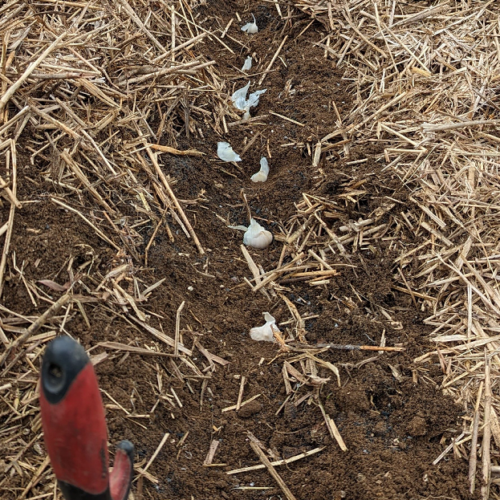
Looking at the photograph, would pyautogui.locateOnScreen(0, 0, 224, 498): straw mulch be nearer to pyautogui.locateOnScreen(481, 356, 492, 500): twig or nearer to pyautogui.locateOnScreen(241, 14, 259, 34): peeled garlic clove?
pyautogui.locateOnScreen(241, 14, 259, 34): peeled garlic clove

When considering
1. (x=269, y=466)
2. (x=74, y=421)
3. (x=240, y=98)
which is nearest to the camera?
(x=74, y=421)

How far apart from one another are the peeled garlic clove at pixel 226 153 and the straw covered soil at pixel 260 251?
4 cm

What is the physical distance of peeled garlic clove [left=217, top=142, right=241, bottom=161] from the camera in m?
3.85

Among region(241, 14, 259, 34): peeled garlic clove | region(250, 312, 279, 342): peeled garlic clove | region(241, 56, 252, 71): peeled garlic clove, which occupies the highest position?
region(241, 14, 259, 34): peeled garlic clove

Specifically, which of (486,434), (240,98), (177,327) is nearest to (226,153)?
(240,98)

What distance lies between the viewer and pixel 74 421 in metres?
1.20

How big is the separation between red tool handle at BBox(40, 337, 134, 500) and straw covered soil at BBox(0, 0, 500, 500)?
0.96 metres

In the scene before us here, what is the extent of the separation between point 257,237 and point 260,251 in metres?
0.08

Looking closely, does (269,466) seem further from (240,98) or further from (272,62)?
(272,62)

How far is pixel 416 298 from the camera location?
121 inches

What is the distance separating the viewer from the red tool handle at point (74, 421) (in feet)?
3.81

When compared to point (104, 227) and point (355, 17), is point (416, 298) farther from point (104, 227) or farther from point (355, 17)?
point (355, 17)

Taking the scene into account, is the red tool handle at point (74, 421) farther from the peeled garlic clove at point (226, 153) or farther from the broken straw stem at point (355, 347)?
the peeled garlic clove at point (226, 153)

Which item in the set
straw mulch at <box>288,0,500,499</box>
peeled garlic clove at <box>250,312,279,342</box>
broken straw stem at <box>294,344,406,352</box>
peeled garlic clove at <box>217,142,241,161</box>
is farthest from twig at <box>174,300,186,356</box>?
peeled garlic clove at <box>217,142,241,161</box>
